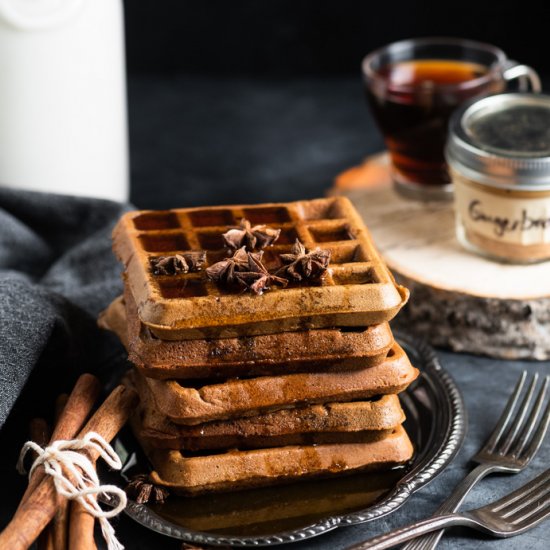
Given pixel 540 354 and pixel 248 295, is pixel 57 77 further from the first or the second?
pixel 540 354

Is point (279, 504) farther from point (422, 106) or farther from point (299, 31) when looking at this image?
point (299, 31)

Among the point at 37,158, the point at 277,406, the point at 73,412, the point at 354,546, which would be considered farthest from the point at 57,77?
the point at 354,546

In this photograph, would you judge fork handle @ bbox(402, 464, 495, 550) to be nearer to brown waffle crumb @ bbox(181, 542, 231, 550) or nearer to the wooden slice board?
brown waffle crumb @ bbox(181, 542, 231, 550)

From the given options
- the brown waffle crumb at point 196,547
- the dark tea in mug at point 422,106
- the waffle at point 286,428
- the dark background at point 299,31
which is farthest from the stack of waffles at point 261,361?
the dark background at point 299,31

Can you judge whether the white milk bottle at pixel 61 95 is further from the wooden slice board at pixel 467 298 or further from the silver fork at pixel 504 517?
the silver fork at pixel 504 517

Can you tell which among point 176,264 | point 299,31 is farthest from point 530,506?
point 299,31

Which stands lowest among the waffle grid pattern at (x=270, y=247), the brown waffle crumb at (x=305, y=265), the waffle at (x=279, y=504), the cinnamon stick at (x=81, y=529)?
the waffle at (x=279, y=504)
